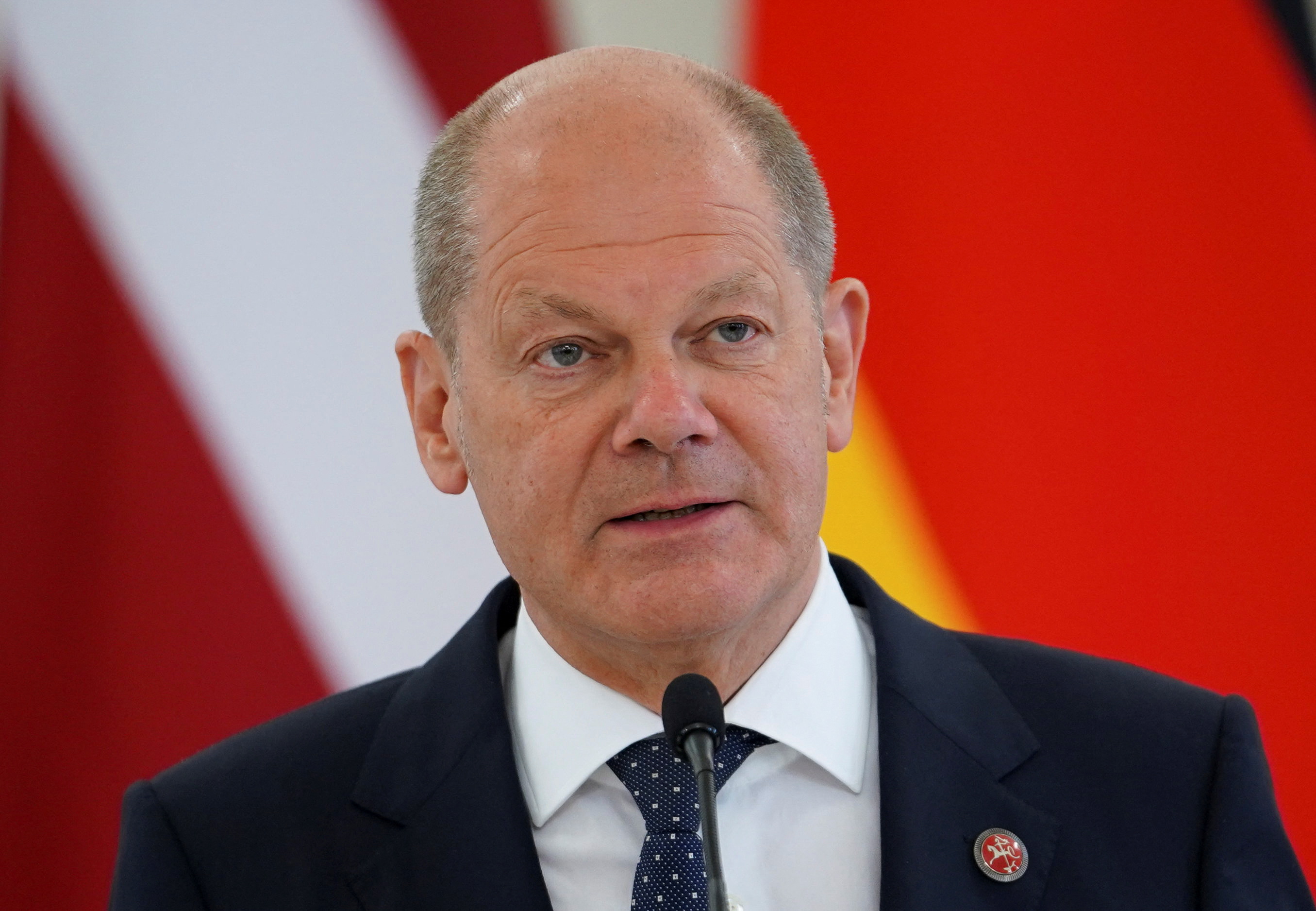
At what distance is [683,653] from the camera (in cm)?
163

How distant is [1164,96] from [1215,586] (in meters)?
0.93

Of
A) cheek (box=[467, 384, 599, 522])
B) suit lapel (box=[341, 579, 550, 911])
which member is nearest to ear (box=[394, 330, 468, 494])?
cheek (box=[467, 384, 599, 522])

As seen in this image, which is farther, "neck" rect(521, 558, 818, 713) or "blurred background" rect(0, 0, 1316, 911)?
"blurred background" rect(0, 0, 1316, 911)

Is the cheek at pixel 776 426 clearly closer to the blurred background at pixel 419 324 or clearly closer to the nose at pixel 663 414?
the nose at pixel 663 414

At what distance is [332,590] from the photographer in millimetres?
2619

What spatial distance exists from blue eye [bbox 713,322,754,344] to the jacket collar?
44cm

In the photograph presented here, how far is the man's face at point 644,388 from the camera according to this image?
1512 mm

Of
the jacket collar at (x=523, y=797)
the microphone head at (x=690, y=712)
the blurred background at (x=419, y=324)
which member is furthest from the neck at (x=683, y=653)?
the blurred background at (x=419, y=324)

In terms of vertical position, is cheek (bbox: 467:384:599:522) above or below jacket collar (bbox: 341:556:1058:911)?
above

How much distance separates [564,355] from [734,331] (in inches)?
8.0

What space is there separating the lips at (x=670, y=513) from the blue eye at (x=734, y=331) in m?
0.20

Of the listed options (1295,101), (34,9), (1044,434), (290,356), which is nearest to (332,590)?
(290,356)

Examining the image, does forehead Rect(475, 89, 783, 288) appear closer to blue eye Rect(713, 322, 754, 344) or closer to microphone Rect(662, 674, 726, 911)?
blue eye Rect(713, 322, 754, 344)

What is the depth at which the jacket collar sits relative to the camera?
154cm
